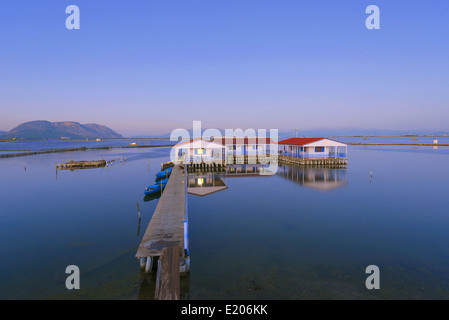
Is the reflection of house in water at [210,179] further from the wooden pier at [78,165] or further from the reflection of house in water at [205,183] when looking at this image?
the wooden pier at [78,165]

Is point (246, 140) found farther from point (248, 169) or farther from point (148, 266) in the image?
point (148, 266)

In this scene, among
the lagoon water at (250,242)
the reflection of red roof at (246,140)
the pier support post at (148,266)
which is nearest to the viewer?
the lagoon water at (250,242)

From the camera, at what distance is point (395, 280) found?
11.7m

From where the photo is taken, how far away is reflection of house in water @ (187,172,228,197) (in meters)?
30.9

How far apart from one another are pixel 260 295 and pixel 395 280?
22.3 feet

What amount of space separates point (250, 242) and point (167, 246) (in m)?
5.84

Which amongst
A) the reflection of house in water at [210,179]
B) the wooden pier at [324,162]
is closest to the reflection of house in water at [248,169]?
the reflection of house in water at [210,179]

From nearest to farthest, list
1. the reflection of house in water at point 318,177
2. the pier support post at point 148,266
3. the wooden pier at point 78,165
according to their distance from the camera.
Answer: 1. the pier support post at point 148,266
2. the reflection of house in water at point 318,177
3. the wooden pier at point 78,165

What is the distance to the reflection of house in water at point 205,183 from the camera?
3089cm

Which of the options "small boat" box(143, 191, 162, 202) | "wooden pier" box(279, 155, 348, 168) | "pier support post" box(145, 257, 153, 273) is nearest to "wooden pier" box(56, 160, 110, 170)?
"small boat" box(143, 191, 162, 202)

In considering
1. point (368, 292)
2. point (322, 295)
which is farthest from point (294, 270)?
point (368, 292)

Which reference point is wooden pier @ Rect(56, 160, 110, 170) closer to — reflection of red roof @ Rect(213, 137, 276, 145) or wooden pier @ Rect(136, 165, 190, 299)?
reflection of red roof @ Rect(213, 137, 276, 145)

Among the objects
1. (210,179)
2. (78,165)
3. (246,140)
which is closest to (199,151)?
(210,179)
